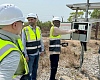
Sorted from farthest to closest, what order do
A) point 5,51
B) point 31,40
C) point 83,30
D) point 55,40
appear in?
point 83,30
point 55,40
point 31,40
point 5,51

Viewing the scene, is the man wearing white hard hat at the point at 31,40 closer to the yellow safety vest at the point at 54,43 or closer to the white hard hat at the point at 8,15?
the yellow safety vest at the point at 54,43

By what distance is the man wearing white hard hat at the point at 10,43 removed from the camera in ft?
4.53

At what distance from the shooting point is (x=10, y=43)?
145cm

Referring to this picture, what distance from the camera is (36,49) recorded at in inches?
161

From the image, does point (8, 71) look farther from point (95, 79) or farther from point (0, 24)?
point (95, 79)

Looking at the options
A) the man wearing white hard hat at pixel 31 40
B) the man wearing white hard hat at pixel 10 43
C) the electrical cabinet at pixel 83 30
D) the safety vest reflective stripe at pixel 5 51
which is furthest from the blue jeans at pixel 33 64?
the safety vest reflective stripe at pixel 5 51

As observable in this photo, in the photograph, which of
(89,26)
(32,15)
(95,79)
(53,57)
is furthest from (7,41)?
(95,79)

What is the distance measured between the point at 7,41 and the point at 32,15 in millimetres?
2571

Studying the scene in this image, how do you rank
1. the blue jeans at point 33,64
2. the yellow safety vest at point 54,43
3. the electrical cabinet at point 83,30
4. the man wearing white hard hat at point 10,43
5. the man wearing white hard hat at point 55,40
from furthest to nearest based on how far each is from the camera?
the electrical cabinet at point 83,30, the yellow safety vest at point 54,43, the man wearing white hard hat at point 55,40, the blue jeans at point 33,64, the man wearing white hard hat at point 10,43

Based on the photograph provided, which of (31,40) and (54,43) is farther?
(54,43)

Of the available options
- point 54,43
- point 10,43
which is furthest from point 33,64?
point 10,43

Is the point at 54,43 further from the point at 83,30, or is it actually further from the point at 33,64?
the point at 83,30

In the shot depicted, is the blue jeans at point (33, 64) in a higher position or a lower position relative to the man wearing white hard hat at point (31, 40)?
lower

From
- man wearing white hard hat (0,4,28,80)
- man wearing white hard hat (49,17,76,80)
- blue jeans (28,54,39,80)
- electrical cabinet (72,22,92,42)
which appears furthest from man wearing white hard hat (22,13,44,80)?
man wearing white hard hat (0,4,28,80)
